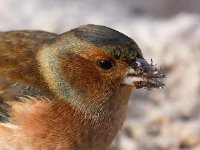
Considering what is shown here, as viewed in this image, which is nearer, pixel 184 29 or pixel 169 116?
pixel 169 116

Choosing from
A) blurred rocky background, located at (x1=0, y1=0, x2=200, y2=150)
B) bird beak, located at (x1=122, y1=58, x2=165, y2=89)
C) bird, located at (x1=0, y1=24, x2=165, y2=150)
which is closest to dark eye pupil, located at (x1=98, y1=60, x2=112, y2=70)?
bird, located at (x1=0, y1=24, x2=165, y2=150)

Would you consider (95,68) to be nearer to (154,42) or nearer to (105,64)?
(105,64)

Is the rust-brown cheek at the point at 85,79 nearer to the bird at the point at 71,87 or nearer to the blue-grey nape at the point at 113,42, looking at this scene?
the bird at the point at 71,87

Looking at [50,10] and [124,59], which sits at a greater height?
[50,10]

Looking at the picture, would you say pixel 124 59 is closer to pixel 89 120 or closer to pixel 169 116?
pixel 89 120

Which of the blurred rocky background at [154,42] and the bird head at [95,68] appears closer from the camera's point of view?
the bird head at [95,68]

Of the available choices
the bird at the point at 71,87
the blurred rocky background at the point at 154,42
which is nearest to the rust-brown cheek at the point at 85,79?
the bird at the point at 71,87

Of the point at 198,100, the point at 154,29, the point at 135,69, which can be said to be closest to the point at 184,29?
the point at 154,29

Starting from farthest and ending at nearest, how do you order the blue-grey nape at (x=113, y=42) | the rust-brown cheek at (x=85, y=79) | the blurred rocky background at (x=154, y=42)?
the blurred rocky background at (x=154, y=42), the rust-brown cheek at (x=85, y=79), the blue-grey nape at (x=113, y=42)

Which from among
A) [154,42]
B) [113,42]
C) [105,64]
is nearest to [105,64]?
[105,64]
